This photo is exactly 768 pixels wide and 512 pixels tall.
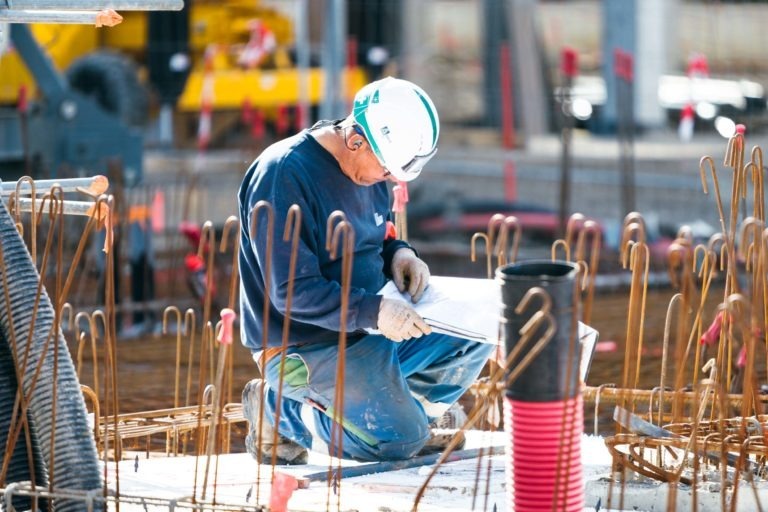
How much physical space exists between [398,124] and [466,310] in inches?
23.4

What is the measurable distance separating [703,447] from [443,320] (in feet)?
Result: 2.97

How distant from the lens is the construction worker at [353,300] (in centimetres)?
450

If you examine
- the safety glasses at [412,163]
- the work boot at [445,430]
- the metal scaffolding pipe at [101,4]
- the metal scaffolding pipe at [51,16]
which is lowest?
the work boot at [445,430]

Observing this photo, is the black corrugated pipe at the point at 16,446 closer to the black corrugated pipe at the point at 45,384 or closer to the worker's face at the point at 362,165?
the black corrugated pipe at the point at 45,384

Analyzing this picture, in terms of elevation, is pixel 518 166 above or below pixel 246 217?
below

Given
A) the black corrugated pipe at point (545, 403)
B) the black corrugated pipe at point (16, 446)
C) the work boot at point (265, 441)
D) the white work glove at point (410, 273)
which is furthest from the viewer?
the work boot at point (265, 441)

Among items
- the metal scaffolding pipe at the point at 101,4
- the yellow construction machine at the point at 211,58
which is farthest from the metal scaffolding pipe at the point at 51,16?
the yellow construction machine at the point at 211,58

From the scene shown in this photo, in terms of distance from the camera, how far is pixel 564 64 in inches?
453

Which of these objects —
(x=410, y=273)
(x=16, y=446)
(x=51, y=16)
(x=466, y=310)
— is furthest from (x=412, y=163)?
(x=16, y=446)

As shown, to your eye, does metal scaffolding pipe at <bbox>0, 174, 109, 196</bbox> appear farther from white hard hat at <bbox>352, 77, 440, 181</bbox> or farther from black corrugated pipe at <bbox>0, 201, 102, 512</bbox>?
white hard hat at <bbox>352, 77, 440, 181</bbox>

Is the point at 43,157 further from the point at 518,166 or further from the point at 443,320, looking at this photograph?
the point at 443,320

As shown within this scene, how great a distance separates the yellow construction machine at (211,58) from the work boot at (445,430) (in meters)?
10.6

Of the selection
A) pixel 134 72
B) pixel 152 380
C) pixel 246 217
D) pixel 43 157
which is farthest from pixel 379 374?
pixel 134 72

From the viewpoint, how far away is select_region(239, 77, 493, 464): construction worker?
450cm
